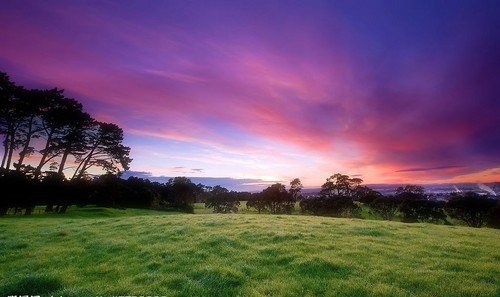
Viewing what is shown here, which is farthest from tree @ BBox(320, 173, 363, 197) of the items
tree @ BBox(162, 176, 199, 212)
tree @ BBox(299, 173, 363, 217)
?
tree @ BBox(162, 176, 199, 212)

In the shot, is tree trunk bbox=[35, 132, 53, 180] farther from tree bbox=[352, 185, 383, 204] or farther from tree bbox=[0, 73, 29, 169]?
tree bbox=[352, 185, 383, 204]

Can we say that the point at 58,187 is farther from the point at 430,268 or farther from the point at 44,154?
the point at 430,268

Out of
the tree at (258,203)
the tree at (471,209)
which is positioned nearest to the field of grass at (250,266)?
the tree at (471,209)

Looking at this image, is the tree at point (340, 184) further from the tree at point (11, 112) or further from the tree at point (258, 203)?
the tree at point (11, 112)

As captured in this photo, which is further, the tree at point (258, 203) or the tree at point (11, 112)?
the tree at point (258, 203)

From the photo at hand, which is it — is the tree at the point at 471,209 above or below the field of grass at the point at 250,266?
above

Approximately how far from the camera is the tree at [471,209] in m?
84.4

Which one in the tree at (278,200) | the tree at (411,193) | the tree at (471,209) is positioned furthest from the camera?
the tree at (278,200)

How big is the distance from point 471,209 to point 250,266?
102m

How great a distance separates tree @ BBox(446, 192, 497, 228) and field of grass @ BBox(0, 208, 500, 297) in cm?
8660

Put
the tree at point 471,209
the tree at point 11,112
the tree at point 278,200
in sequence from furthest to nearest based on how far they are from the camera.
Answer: the tree at point 278,200, the tree at point 471,209, the tree at point 11,112

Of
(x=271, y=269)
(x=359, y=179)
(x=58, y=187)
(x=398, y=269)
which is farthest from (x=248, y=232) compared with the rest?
(x=359, y=179)

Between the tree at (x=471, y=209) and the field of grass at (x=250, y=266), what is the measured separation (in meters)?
86.6

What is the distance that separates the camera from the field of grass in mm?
9438
